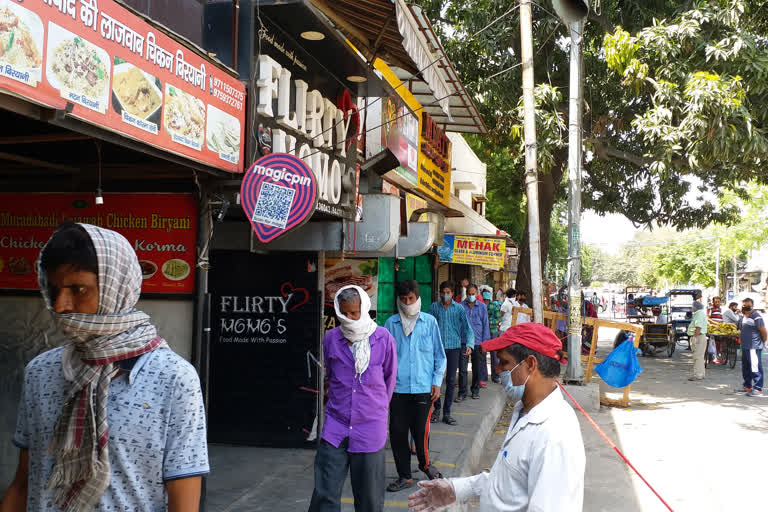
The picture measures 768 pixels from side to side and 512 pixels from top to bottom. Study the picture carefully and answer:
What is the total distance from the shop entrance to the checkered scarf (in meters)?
5.14

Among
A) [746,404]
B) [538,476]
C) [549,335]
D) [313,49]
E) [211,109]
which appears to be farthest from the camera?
[746,404]

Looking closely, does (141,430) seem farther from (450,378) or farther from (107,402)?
(450,378)

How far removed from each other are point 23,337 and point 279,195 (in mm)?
2315

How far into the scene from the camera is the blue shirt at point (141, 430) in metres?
1.68

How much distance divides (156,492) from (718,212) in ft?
70.9

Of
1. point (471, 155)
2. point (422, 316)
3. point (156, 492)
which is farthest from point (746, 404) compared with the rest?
point (156, 492)

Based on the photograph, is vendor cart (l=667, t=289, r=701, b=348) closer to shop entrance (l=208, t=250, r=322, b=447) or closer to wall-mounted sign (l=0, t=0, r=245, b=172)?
shop entrance (l=208, t=250, r=322, b=447)

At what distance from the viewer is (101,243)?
5.46ft

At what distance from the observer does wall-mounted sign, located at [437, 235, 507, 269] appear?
45.2ft

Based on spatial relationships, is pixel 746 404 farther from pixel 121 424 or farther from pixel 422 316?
pixel 121 424

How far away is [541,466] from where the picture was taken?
2.29 meters

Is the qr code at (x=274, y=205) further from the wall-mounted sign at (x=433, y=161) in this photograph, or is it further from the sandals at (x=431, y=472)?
the wall-mounted sign at (x=433, y=161)

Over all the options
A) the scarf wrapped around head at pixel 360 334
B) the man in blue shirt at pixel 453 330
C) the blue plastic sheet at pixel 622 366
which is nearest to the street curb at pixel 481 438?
the man in blue shirt at pixel 453 330

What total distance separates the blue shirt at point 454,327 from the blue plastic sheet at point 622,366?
282 cm
